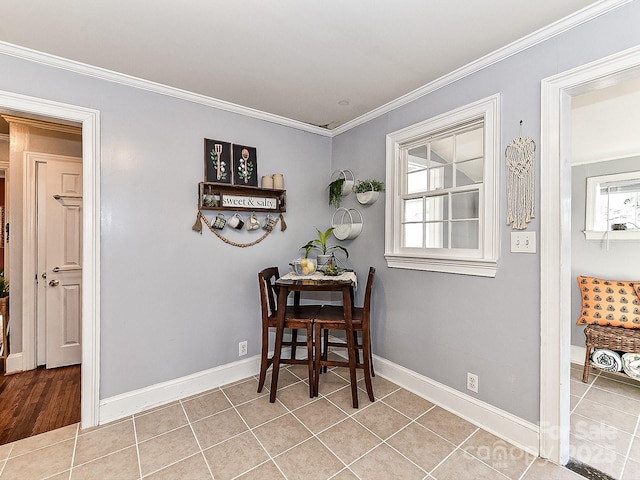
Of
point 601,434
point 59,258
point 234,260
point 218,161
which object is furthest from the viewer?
point 59,258

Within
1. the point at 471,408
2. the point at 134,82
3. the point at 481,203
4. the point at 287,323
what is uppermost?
the point at 134,82

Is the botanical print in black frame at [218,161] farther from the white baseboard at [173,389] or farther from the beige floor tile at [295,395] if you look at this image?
the beige floor tile at [295,395]

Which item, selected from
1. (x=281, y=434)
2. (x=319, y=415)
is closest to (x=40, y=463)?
(x=281, y=434)

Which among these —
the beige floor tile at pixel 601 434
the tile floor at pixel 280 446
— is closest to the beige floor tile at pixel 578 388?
the beige floor tile at pixel 601 434

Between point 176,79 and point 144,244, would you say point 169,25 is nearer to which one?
point 176,79

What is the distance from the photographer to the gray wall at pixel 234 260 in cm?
180

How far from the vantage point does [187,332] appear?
7.92 ft

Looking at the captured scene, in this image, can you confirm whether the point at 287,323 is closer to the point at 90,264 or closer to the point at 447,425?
the point at 447,425

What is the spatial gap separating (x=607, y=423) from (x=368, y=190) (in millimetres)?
2283

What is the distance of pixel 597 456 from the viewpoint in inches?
67.7

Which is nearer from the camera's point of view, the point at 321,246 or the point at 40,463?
the point at 40,463

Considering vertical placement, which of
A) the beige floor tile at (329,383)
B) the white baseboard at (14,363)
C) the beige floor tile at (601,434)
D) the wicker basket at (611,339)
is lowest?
the beige floor tile at (601,434)

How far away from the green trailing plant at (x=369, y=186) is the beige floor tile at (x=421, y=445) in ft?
5.82

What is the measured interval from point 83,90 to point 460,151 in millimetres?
2564
